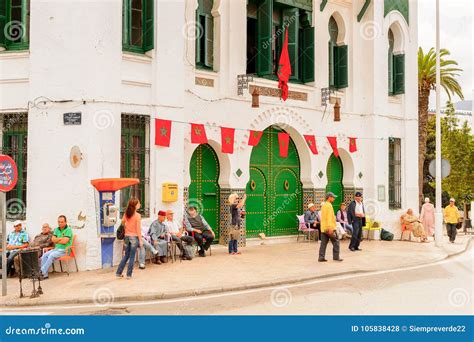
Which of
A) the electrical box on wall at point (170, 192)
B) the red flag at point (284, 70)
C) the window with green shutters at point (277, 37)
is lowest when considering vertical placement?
the electrical box on wall at point (170, 192)

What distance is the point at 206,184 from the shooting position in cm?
1714

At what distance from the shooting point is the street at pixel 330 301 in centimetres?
908

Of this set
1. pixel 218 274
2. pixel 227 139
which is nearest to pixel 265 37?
pixel 227 139

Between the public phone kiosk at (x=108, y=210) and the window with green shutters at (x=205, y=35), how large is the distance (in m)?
5.04

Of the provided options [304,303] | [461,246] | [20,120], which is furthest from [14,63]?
[461,246]

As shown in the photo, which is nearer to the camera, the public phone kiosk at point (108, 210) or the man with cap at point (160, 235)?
A: the public phone kiosk at point (108, 210)

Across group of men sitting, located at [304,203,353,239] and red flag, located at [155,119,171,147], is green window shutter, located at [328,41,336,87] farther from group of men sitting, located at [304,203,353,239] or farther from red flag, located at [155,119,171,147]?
red flag, located at [155,119,171,147]

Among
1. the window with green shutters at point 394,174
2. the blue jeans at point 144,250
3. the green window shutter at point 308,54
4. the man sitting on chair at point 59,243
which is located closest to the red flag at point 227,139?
the green window shutter at point 308,54

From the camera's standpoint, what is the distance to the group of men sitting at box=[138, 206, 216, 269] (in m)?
13.9

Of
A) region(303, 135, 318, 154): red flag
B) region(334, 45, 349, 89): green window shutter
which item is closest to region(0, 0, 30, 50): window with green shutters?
region(303, 135, 318, 154): red flag

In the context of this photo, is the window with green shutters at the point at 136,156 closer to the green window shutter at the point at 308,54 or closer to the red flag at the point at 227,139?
the red flag at the point at 227,139

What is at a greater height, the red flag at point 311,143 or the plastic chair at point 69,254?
the red flag at point 311,143

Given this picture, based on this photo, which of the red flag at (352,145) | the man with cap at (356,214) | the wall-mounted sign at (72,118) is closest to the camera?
the wall-mounted sign at (72,118)

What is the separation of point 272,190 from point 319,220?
6.00 feet
